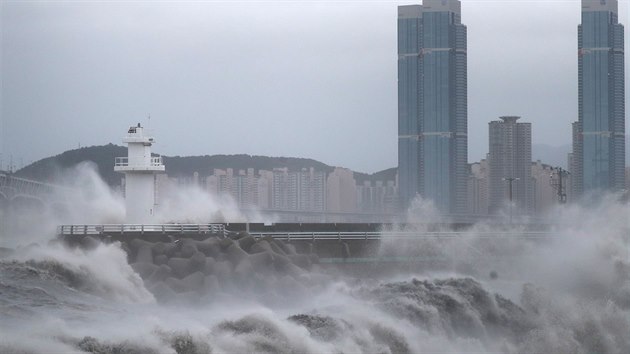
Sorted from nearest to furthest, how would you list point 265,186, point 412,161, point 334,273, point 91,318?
point 91,318
point 334,273
point 265,186
point 412,161

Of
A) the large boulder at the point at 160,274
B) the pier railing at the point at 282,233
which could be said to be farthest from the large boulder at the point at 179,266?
the pier railing at the point at 282,233

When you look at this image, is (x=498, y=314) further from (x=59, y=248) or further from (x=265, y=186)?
(x=265, y=186)

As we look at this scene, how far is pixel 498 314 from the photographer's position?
74.5ft

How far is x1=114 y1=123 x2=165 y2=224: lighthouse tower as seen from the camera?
24.2 metres

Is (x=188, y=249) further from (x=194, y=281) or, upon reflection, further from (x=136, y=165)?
(x=136, y=165)

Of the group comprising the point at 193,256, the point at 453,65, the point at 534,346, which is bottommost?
the point at 534,346

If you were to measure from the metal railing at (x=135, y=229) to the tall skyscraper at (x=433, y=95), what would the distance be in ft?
76.1

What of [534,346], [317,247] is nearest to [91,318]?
[317,247]

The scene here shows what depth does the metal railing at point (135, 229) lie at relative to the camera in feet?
74.6

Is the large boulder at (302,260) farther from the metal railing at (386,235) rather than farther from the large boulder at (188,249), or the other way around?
the large boulder at (188,249)

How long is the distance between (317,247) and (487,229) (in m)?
5.32

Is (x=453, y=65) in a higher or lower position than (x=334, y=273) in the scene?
higher

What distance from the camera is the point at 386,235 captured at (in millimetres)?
25438

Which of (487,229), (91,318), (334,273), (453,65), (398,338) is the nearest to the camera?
(91,318)
